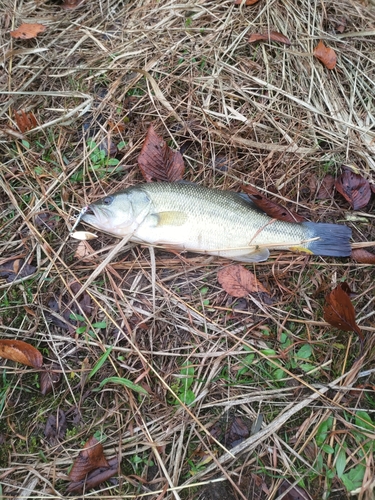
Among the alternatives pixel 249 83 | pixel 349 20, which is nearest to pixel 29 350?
pixel 249 83

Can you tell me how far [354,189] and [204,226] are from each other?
55.4 inches

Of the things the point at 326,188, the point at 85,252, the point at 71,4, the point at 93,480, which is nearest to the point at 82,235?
the point at 85,252

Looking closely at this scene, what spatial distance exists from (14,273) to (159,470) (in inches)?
75.4

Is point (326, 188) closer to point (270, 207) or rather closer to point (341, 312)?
point (270, 207)

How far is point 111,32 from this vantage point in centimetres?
428

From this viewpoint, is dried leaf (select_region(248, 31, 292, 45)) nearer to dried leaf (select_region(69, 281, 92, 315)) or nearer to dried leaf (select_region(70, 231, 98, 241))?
dried leaf (select_region(70, 231, 98, 241))

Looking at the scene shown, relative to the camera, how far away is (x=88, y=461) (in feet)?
9.21

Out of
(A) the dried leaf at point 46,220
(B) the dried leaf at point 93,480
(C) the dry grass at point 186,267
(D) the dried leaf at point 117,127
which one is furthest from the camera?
Answer: (D) the dried leaf at point 117,127

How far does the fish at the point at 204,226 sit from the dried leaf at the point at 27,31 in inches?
82.6

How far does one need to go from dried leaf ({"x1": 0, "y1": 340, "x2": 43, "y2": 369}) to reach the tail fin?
7.63ft

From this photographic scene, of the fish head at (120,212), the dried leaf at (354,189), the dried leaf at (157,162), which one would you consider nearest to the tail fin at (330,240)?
the dried leaf at (354,189)

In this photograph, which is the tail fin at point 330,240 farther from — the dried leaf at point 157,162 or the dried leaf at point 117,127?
the dried leaf at point 117,127

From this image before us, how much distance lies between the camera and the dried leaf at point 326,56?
13.3 ft

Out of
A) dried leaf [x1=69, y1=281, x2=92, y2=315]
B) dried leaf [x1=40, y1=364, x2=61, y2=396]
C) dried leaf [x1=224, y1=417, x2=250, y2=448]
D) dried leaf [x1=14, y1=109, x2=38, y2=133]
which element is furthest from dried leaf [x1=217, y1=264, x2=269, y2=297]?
dried leaf [x1=14, y1=109, x2=38, y2=133]
